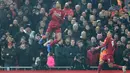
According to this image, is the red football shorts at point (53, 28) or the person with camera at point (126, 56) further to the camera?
the red football shorts at point (53, 28)

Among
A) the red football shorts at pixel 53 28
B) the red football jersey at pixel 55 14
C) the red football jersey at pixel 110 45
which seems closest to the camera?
the red football jersey at pixel 110 45

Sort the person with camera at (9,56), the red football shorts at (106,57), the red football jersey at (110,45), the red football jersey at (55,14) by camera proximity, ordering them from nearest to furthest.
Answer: the red football shorts at (106,57) < the red football jersey at (110,45) < the person with camera at (9,56) < the red football jersey at (55,14)

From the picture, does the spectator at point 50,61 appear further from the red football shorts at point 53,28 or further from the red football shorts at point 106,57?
the red football shorts at point 106,57

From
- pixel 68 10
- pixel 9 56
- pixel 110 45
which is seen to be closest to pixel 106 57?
pixel 110 45

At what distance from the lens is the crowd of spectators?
542 inches

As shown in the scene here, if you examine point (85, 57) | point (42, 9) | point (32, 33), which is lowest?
point (85, 57)

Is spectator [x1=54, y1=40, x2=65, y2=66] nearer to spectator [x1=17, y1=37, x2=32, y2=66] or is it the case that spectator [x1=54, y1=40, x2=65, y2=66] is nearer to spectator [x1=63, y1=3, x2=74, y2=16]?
spectator [x1=17, y1=37, x2=32, y2=66]

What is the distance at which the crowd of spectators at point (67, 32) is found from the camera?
13.8 metres

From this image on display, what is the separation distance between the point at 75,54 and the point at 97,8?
235 centimetres

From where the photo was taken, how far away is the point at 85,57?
13.8 meters

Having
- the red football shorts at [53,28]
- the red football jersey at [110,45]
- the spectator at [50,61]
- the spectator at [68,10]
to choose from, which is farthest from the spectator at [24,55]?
the red football jersey at [110,45]

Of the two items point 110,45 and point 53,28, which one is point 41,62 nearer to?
point 53,28

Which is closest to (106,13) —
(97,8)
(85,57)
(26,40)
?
(97,8)

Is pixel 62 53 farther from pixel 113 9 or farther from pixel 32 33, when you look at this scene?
pixel 113 9
